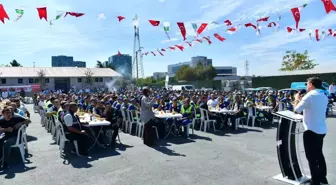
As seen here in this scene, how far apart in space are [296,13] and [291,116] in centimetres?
742

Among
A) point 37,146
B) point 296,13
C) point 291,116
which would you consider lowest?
point 37,146

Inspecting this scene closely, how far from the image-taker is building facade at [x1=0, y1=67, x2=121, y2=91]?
4431cm

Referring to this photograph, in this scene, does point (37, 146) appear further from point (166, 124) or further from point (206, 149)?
point (206, 149)

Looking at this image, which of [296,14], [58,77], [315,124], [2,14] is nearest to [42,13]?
[2,14]

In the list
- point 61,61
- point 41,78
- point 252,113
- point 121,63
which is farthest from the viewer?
point 61,61

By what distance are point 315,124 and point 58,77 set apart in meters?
49.1

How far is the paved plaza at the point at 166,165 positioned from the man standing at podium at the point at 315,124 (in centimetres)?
65

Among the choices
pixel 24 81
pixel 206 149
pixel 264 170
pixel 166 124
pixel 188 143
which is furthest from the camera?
pixel 24 81

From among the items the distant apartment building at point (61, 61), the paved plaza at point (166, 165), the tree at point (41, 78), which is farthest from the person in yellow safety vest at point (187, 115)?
the distant apartment building at point (61, 61)

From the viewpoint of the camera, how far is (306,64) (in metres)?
46.9

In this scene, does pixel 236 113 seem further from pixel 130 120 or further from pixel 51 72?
pixel 51 72

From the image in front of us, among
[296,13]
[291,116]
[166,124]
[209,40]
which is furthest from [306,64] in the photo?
[291,116]

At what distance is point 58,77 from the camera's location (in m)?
47.6

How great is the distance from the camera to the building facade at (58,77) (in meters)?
44.3
